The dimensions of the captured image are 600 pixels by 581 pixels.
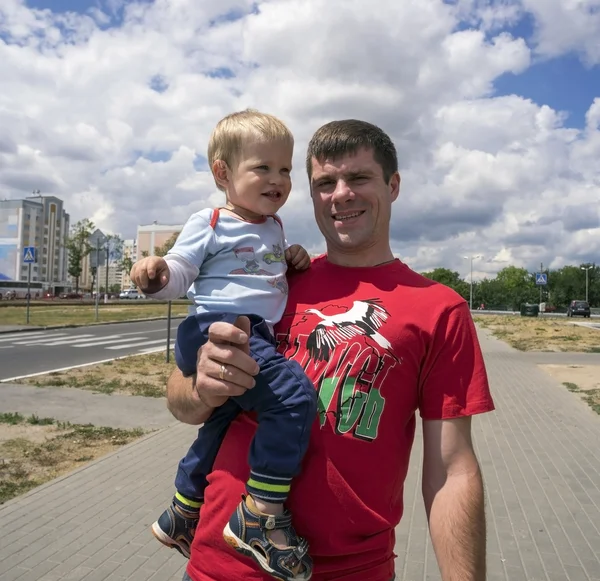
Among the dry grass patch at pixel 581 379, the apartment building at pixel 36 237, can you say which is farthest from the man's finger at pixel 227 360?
the apartment building at pixel 36 237

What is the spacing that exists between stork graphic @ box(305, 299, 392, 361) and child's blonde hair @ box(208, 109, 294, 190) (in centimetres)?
66

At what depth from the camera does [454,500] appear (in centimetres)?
169

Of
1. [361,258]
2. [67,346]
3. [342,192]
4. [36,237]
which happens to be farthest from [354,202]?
[36,237]

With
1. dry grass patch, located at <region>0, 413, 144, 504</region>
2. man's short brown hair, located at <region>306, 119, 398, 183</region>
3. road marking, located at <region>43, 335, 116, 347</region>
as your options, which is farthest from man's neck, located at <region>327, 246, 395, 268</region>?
road marking, located at <region>43, 335, 116, 347</region>

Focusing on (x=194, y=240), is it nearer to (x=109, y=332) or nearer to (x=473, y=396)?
(x=473, y=396)

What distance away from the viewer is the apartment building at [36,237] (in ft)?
377

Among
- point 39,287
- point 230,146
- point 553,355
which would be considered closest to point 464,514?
point 230,146

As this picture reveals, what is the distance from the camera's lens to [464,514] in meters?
1.67

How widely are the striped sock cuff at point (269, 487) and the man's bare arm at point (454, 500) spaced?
18.3 inches

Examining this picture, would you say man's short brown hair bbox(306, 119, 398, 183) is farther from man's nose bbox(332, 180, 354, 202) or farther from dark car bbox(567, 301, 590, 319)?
dark car bbox(567, 301, 590, 319)

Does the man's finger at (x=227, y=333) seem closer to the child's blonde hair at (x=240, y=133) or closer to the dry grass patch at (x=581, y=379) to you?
the child's blonde hair at (x=240, y=133)

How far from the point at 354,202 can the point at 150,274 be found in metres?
0.76

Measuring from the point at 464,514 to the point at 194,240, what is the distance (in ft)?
3.93

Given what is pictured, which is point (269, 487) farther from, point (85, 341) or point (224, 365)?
point (85, 341)
